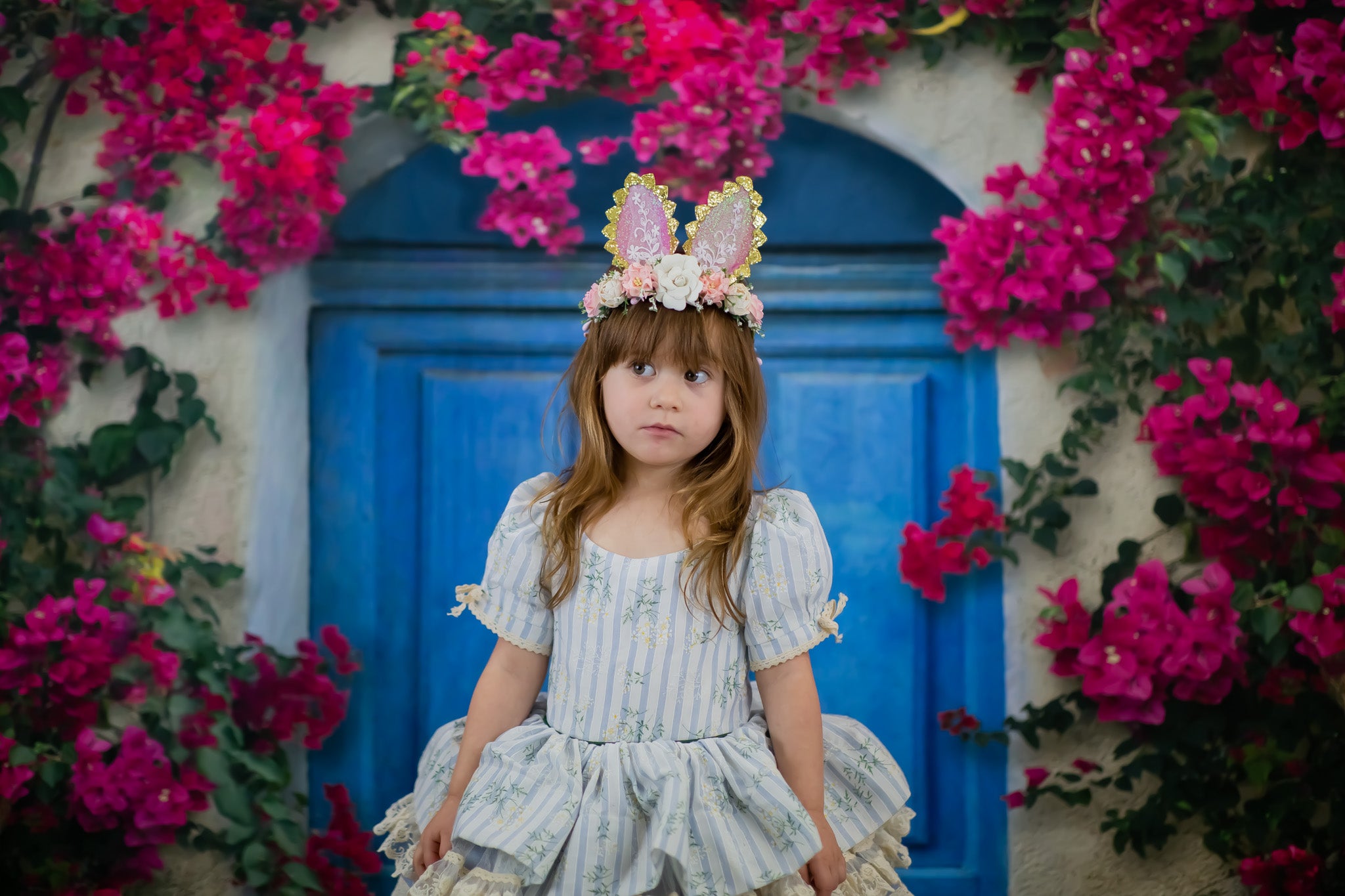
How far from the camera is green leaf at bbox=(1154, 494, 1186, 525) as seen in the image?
2107 mm

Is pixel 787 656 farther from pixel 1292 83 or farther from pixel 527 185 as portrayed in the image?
pixel 1292 83

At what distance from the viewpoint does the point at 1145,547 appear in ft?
7.04

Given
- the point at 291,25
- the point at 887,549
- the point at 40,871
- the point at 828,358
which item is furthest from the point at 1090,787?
the point at 291,25

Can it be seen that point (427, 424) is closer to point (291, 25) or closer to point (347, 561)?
point (347, 561)

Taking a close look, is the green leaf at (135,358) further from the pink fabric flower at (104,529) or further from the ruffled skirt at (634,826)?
the ruffled skirt at (634,826)

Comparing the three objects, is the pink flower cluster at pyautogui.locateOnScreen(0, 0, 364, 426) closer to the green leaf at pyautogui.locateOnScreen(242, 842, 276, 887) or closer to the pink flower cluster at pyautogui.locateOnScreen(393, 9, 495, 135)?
the pink flower cluster at pyautogui.locateOnScreen(393, 9, 495, 135)

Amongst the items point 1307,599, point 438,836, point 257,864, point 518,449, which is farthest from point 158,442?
point 1307,599

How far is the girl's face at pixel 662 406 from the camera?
142 cm

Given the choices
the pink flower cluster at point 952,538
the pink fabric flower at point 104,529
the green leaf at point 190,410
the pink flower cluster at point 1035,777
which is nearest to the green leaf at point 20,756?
the pink fabric flower at point 104,529

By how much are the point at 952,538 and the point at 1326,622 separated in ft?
2.08

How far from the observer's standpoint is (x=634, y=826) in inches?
53.7

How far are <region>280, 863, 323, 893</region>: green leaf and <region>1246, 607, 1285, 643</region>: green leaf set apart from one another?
1.72 m

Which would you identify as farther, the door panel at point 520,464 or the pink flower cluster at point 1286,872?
the door panel at point 520,464

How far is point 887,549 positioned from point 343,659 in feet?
3.49
